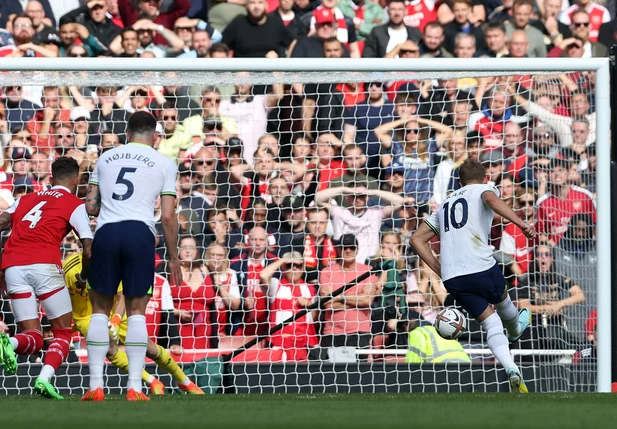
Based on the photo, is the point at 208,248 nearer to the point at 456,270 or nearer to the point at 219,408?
the point at 456,270

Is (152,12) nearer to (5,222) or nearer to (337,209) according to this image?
(337,209)

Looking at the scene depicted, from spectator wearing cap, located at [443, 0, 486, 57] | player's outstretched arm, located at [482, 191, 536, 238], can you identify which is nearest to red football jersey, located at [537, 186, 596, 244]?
player's outstretched arm, located at [482, 191, 536, 238]

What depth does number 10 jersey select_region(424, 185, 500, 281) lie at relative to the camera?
883cm

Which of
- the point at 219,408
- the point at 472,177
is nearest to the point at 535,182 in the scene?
the point at 472,177

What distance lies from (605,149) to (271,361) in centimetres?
362

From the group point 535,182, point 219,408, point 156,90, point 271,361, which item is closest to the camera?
point 219,408

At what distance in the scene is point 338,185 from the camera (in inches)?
465

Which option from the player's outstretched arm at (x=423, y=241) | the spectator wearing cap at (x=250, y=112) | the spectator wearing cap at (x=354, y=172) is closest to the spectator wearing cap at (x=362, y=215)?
the spectator wearing cap at (x=354, y=172)

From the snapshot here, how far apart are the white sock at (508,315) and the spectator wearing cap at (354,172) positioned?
2.81 m

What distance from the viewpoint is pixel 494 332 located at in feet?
28.7

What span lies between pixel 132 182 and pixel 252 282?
396 cm

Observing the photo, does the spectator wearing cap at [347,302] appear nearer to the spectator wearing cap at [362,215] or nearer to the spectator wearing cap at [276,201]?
the spectator wearing cap at [362,215]

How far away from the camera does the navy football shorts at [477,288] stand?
29.0 ft

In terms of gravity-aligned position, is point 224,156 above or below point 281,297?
above
